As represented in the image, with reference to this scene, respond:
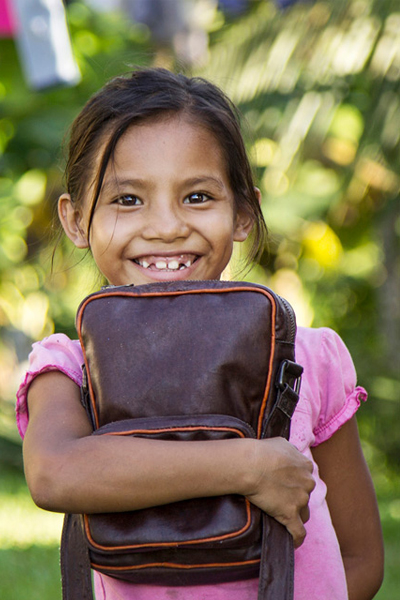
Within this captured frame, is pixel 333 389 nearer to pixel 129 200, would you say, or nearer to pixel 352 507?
pixel 352 507

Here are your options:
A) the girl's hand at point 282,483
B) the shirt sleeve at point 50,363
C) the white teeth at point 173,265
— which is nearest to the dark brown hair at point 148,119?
the white teeth at point 173,265

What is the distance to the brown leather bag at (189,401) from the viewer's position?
1.41m

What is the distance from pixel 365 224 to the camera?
668 centimetres

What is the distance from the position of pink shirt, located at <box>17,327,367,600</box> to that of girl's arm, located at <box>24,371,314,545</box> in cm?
20

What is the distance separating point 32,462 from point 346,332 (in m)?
6.44

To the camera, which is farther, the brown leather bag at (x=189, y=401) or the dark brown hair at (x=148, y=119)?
the dark brown hair at (x=148, y=119)

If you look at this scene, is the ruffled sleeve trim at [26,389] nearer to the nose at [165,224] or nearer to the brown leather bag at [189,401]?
the brown leather bag at [189,401]

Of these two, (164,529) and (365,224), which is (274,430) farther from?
(365,224)

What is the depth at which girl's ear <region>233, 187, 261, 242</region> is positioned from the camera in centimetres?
202

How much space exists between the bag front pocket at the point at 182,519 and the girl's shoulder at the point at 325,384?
39 cm

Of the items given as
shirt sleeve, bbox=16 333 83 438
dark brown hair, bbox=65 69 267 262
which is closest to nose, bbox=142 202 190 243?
dark brown hair, bbox=65 69 267 262

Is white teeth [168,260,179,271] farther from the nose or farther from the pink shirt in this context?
the pink shirt

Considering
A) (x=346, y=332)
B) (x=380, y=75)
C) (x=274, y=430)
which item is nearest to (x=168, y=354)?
(x=274, y=430)

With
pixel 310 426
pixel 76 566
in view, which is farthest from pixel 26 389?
pixel 310 426
